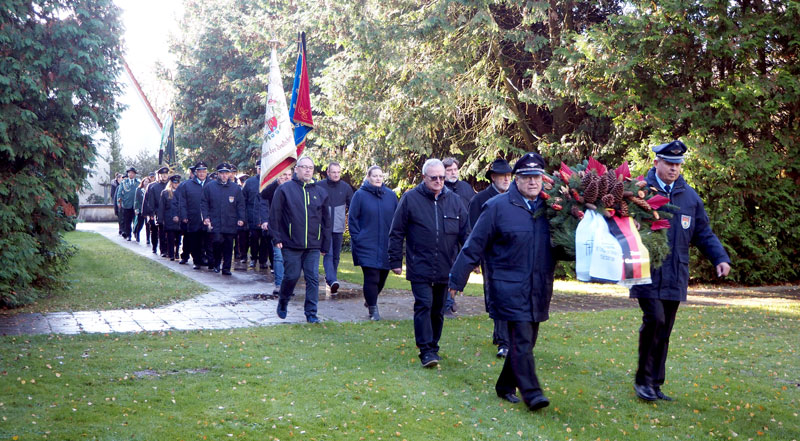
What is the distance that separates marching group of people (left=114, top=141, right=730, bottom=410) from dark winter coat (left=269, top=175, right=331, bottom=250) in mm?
14

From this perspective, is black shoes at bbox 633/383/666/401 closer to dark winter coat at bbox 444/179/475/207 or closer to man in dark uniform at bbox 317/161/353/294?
dark winter coat at bbox 444/179/475/207

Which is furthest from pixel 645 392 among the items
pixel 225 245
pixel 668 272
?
pixel 225 245

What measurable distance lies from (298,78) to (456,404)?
10.6 metres

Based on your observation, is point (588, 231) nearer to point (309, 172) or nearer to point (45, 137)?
point (309, 172)

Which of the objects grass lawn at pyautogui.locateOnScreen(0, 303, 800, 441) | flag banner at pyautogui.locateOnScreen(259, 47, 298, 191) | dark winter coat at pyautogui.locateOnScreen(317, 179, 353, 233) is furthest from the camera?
flag banner at pyautogui.locateOnScreen(259, 47, 298, 191)

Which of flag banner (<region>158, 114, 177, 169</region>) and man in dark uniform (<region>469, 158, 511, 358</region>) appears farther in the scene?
flag banner (<region>158, 114, 177, 169</region>)

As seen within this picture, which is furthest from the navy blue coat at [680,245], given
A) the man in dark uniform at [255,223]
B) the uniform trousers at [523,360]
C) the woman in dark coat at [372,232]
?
the man in dark uniform at [255,223]

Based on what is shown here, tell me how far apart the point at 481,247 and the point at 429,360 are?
1.79 meters

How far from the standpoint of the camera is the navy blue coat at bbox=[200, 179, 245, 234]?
15445mm

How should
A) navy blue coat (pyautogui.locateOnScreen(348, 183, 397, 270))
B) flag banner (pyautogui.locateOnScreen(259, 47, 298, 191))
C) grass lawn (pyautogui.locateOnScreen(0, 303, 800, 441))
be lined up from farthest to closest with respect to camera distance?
1. flag banner (pyautogui.locateOnScreen(259, 47, 298, 191))
2. navy blue coat (pyautogui.locateOnScreen(348, 183, 397, 270))
3. grass lawn (pyautogui.locateOnScreen(0, 303, 800, 441))

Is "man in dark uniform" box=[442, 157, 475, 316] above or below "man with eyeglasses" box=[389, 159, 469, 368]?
above

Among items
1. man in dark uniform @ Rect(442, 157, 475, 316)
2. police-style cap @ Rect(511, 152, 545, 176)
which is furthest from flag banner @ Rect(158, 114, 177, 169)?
police-style cap @ Rect(511, 152, 545, 176)

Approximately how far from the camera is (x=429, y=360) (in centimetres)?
741

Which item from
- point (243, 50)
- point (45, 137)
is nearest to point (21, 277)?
point (45, 137)
